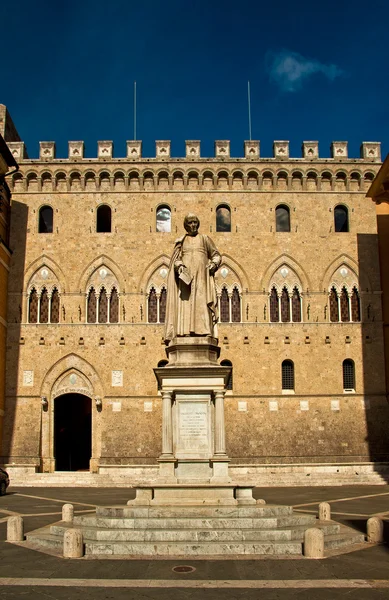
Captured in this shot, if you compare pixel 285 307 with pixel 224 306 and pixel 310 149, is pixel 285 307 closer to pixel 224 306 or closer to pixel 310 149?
pixel 224 306

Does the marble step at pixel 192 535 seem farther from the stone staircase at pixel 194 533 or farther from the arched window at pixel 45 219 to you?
the arched window at pixel 45 219

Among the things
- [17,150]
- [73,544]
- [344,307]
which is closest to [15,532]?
[73,544]

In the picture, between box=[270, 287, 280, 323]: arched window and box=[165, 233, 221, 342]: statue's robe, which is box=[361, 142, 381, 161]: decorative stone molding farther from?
box=[165, 233, 221, 342]: statue's robe

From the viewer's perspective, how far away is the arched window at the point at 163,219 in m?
33.2

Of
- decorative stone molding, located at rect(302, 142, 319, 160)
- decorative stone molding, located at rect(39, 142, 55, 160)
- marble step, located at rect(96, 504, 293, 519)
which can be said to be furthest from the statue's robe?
decorative stone molding, located at rect(39, 142, 55, 160)

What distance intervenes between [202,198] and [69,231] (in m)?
6.52

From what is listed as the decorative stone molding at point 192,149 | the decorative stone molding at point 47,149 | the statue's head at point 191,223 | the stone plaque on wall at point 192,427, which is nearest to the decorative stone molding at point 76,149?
the decorative stone molding at point 47,149

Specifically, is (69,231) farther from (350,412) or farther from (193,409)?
(193,409)

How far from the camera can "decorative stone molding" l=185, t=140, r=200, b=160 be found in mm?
33906

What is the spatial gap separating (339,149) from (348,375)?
1115 centimetres

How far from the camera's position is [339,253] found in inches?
1296

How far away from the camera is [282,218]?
33.8 m

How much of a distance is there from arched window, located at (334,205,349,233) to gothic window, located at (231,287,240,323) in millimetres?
6005

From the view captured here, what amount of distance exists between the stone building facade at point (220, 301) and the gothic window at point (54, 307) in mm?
55
